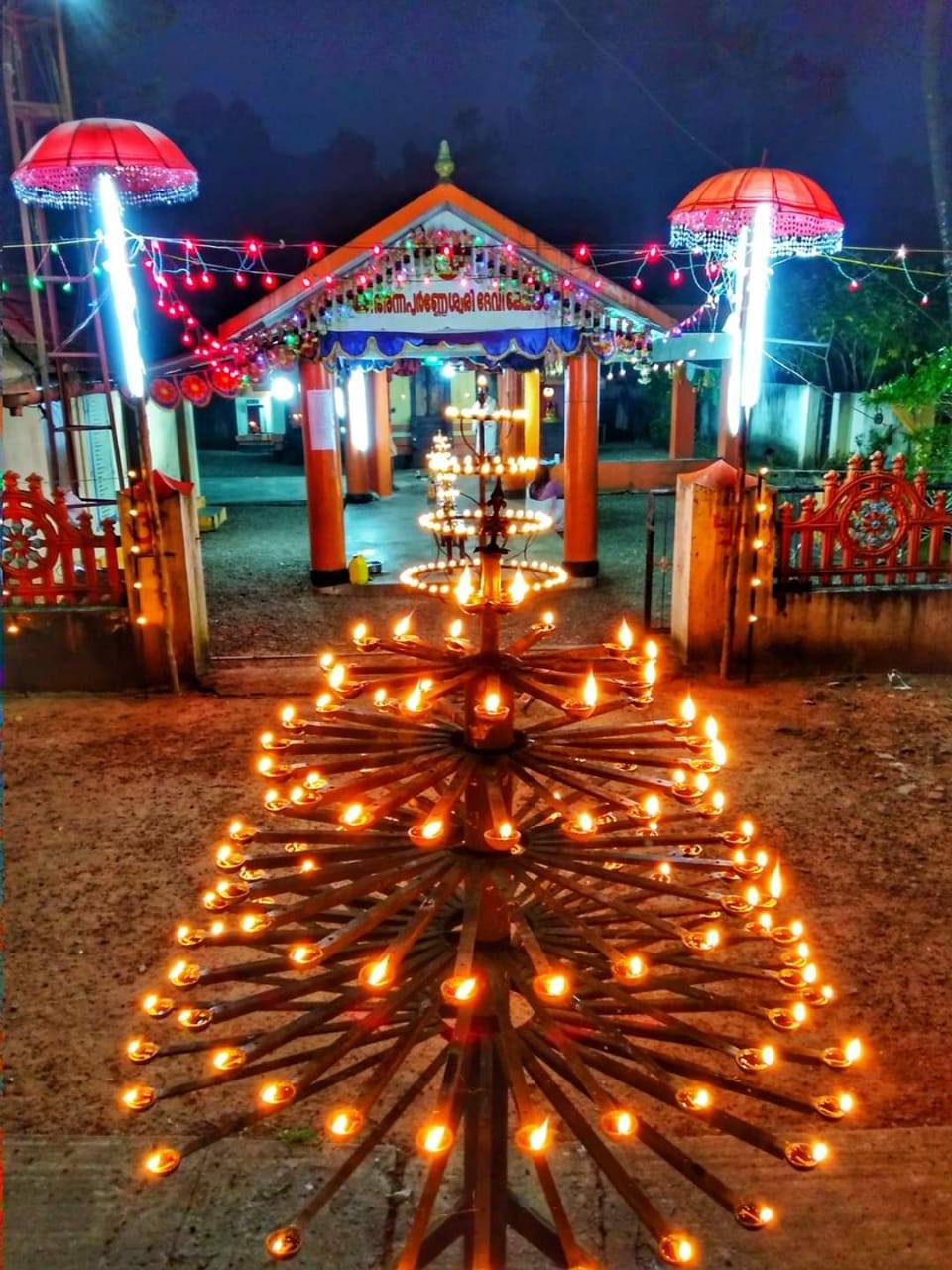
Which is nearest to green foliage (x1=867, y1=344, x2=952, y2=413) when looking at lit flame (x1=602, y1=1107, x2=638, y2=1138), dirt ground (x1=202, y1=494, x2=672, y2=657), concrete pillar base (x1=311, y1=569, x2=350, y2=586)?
dirt ground (x1=202, y1=494, x2=672, y2=657)

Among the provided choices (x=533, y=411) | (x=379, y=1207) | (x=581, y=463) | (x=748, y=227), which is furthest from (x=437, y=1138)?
(x=533, y=411)

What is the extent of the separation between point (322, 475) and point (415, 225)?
11.4 ft

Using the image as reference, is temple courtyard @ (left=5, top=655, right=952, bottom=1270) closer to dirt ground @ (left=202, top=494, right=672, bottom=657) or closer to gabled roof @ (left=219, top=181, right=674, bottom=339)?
dirt ground @ (left=202, top=494, right=672, bottom=657)

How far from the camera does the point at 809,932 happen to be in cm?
566

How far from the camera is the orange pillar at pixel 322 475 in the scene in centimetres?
1305

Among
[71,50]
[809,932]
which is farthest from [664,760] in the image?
[71,50]

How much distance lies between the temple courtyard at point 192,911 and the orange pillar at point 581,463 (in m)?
4.48

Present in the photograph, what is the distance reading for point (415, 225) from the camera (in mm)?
11898

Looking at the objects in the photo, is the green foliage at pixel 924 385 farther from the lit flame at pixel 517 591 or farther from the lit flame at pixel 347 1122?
the lit flame at pixel 347 1122

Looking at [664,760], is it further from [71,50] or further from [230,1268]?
[71,50]

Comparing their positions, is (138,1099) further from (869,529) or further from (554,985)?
(869,529)

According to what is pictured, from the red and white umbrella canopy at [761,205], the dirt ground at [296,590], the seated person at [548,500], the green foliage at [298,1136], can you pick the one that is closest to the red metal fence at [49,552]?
the dirt ground at [296,590]

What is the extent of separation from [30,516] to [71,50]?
35.0 feet

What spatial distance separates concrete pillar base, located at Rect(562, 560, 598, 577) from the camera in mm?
13812
